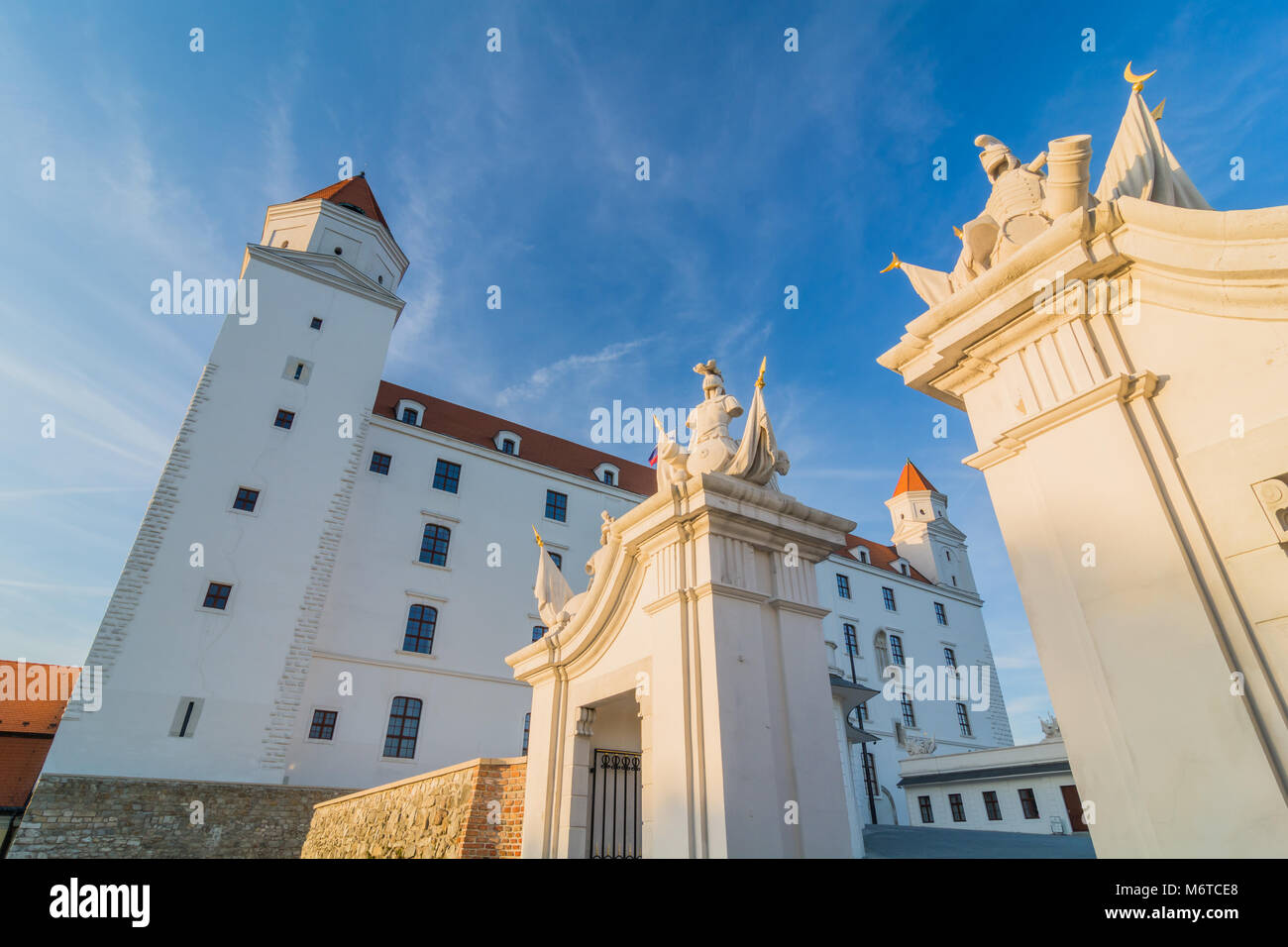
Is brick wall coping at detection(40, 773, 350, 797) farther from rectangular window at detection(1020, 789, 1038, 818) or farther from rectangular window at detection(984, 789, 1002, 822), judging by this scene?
rectangular window at detection(1020, 789, 1038, 818)

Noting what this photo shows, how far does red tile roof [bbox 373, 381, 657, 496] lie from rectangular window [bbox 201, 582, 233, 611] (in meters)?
9.11

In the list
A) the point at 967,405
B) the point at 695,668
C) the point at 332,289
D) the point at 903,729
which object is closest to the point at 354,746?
the point at 332,289

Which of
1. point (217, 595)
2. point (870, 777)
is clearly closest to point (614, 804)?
point (217, 595)

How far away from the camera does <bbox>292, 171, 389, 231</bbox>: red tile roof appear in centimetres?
3103

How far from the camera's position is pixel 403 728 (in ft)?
73.1

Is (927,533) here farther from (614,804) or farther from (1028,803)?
(614,804)

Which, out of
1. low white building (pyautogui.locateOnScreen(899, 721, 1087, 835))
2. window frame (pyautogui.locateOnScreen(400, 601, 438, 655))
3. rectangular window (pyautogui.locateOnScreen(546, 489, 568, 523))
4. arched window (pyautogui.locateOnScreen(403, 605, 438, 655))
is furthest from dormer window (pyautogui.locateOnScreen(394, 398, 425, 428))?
low white building (pyautogui.locateOnScreen(899, 721, 1087, 835))

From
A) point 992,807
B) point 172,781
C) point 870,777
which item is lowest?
point 992,807

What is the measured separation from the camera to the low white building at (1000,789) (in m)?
24.1

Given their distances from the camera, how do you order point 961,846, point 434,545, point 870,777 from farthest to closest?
point 870,777
point 434,545
point 961,846

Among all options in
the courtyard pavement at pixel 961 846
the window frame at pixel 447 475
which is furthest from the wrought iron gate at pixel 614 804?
the window frame at pixel 447 475

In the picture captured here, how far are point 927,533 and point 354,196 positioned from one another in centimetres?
4095

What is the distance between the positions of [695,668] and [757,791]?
3.32ft

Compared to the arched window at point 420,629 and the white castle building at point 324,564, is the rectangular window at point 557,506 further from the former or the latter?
the arched window at point 420,629
